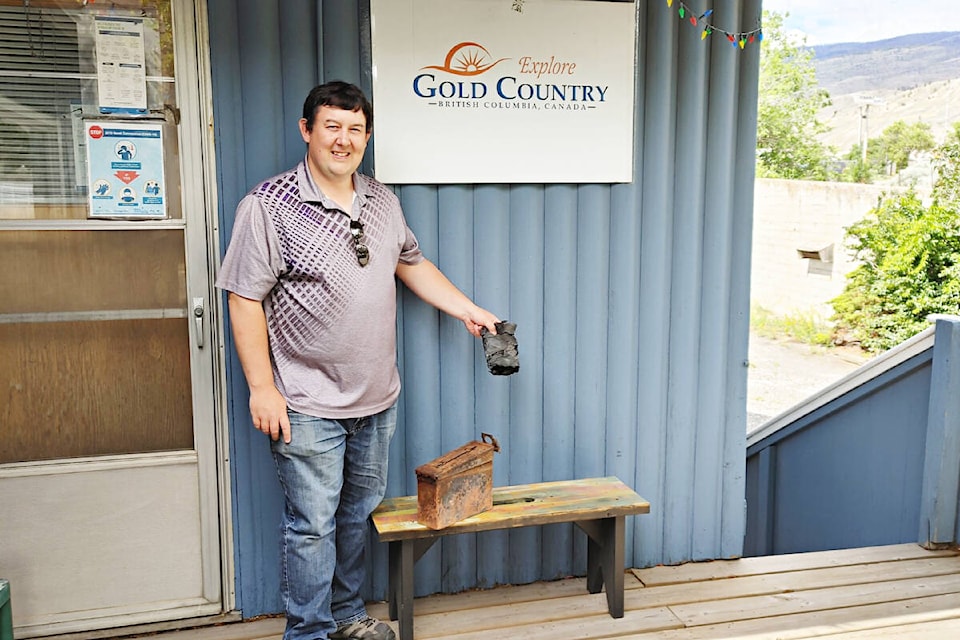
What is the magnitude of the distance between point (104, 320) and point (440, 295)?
44.0 inches

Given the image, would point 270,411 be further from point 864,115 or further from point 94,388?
point 864,115

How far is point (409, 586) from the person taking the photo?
2.74 m

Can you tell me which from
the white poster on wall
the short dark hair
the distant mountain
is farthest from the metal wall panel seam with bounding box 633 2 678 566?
the distant mountain

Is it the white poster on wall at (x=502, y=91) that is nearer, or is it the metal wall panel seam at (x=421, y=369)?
the white poster on wall at (x=502, y=91)

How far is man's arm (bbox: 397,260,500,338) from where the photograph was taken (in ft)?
9.32

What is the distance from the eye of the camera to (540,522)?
2.80m

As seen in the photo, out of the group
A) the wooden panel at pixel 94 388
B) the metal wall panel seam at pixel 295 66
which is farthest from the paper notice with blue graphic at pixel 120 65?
the wooden panel at pixel 94 388

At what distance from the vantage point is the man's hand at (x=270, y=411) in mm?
2506

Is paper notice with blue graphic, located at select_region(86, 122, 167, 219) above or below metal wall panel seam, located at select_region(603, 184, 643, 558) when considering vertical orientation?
above

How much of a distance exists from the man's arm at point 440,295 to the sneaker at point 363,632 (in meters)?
1.04

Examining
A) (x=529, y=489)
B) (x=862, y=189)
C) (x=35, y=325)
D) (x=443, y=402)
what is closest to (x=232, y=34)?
(x=35, y=325)

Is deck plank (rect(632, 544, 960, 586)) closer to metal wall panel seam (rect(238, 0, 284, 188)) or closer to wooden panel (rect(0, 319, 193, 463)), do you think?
wooden panel (rect(0, 319, 193, 463))

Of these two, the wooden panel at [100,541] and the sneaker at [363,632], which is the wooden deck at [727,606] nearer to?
the sneaker at [363,632]

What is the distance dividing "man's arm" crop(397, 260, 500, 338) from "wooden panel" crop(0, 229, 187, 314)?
76 centimetres
